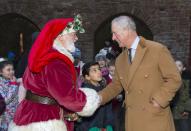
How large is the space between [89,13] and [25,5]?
1759 mm

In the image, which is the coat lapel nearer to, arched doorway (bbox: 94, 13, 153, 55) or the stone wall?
the stone wall

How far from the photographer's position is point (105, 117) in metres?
7.40

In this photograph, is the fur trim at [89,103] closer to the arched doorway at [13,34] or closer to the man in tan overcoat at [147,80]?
the man in tan overcoat at [147,80]

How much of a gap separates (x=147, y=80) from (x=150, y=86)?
2.9 inches

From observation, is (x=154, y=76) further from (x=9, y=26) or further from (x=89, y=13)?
(x=9, y=26)

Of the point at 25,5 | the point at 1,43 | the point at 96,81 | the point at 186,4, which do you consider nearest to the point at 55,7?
the point at 25,5

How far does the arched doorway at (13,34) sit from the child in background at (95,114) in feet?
22.3

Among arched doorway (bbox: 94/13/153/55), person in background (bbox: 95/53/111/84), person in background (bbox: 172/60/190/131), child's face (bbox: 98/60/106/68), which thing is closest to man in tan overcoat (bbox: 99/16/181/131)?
person in background (bbox: 172/60/190/131)

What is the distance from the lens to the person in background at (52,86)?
4.84 meters

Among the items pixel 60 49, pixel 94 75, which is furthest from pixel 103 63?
pixel 60 49

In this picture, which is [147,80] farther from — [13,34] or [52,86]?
[13,34]

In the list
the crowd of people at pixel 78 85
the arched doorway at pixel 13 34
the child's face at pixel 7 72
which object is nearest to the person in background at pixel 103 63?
the child's face at pixel 7 72

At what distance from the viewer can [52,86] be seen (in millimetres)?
4809

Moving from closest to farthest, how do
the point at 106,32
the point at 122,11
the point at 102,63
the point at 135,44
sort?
the point at 135,44, the point at 102,63, the point at 122,11, the point at 106,32
